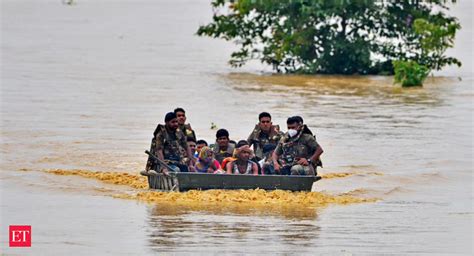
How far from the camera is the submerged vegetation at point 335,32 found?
127 feet

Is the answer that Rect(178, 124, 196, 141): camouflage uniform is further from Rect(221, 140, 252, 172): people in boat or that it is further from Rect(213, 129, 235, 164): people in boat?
Rect(221, 140, 252, 172): people in boat

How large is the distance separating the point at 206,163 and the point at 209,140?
22.9 feet

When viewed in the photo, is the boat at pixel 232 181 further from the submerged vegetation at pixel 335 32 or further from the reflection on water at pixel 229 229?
the submerged vegetation at pixel 335 32

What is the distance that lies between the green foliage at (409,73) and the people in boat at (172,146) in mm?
19520

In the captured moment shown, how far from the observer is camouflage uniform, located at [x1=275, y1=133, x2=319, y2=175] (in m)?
18.3

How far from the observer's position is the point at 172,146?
18.3 meters

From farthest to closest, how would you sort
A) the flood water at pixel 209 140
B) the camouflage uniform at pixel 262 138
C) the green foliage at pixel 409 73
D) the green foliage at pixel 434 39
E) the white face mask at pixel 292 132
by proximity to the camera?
the green foliage at pixel 434 39, the green foliage at pixel 409 73, the camouflage uniform at pixel 262 138, the white face mask at pixel 292 132, the flood water at pixel 209 140

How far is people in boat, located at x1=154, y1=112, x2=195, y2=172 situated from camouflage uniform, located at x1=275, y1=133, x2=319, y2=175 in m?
1.20

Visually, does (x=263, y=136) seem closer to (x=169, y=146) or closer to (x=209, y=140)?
(x=169, y=146)

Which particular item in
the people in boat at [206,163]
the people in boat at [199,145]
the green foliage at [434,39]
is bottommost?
the people in boat at [206,163]

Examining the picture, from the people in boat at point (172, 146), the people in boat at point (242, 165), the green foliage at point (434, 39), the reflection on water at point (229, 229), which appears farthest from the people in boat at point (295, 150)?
the green foliage at point (434, 39)

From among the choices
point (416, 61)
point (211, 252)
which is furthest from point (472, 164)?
point (416, 61)

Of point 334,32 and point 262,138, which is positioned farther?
point 334,32

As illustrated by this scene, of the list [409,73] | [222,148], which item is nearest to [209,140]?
[222,148]
